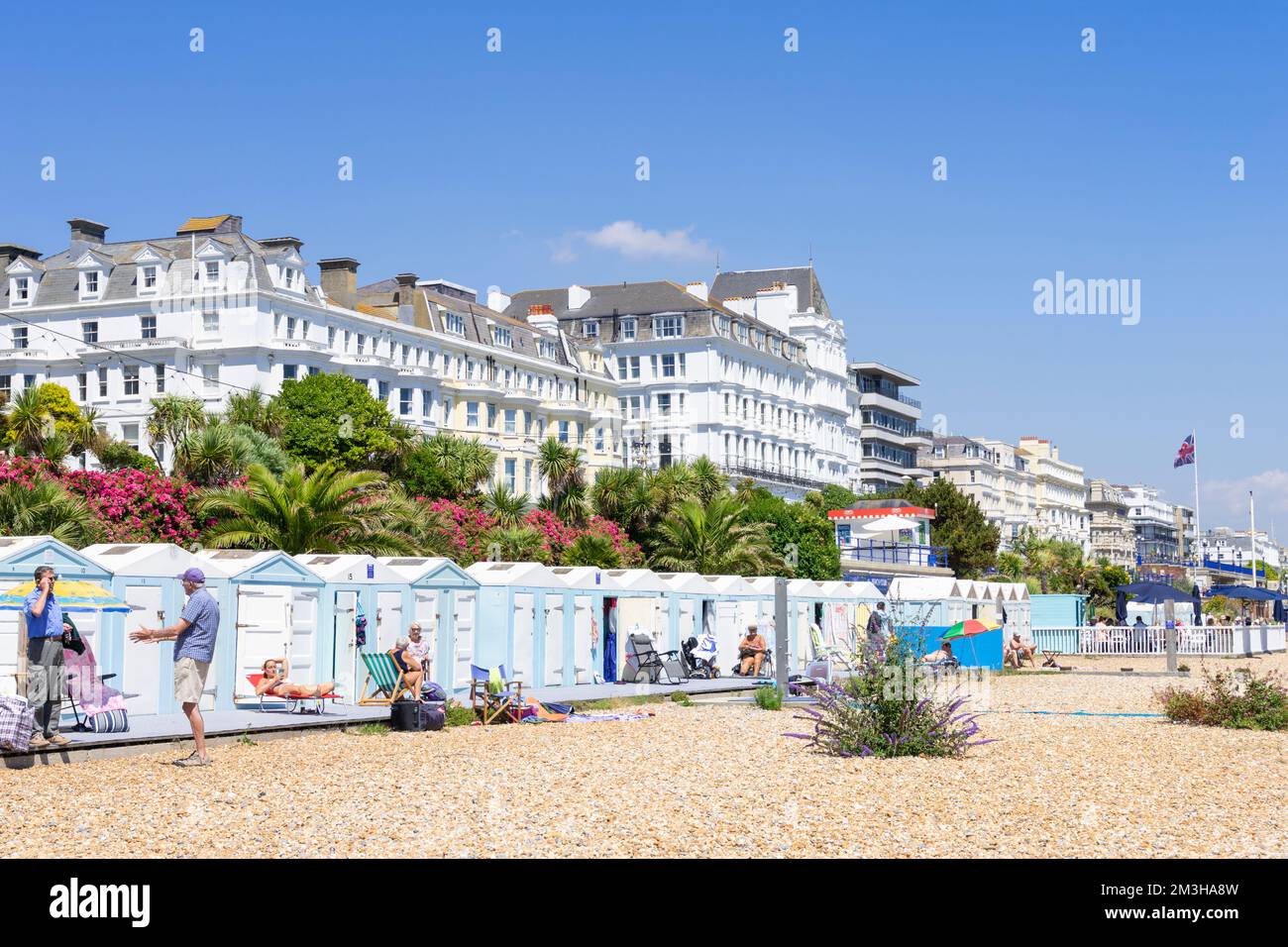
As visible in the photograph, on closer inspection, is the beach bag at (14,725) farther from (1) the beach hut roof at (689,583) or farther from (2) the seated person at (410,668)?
(1) the beach hut roof at (689,583)

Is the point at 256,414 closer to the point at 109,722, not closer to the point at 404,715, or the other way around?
the point at 404,715

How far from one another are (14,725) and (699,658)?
61.0 ft

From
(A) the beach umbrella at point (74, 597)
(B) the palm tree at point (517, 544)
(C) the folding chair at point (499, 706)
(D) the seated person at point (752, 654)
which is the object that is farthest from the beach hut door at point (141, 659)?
(B) the palm tree at point (517, 544)

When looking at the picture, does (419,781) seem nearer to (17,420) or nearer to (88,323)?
(17,420)

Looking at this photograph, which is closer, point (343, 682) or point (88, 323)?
point (343, 682)

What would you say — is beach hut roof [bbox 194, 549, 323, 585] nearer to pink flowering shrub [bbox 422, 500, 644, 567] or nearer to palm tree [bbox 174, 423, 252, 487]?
palm tree [bbox 174, 423, 252, 487]

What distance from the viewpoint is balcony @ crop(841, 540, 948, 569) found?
61000 millimetres

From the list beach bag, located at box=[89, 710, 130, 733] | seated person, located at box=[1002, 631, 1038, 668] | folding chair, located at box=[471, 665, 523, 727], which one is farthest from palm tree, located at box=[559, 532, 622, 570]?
beach bag, located at box=[89, 710, 130, 733]

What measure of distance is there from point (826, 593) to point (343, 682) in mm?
16864

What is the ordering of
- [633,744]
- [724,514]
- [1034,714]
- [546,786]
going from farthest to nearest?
1. [724,514]
2. [1034,714]
3. [633,744]
4. [546,786]

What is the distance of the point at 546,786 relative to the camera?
12.3 metres

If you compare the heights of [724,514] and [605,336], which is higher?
[605,336]
